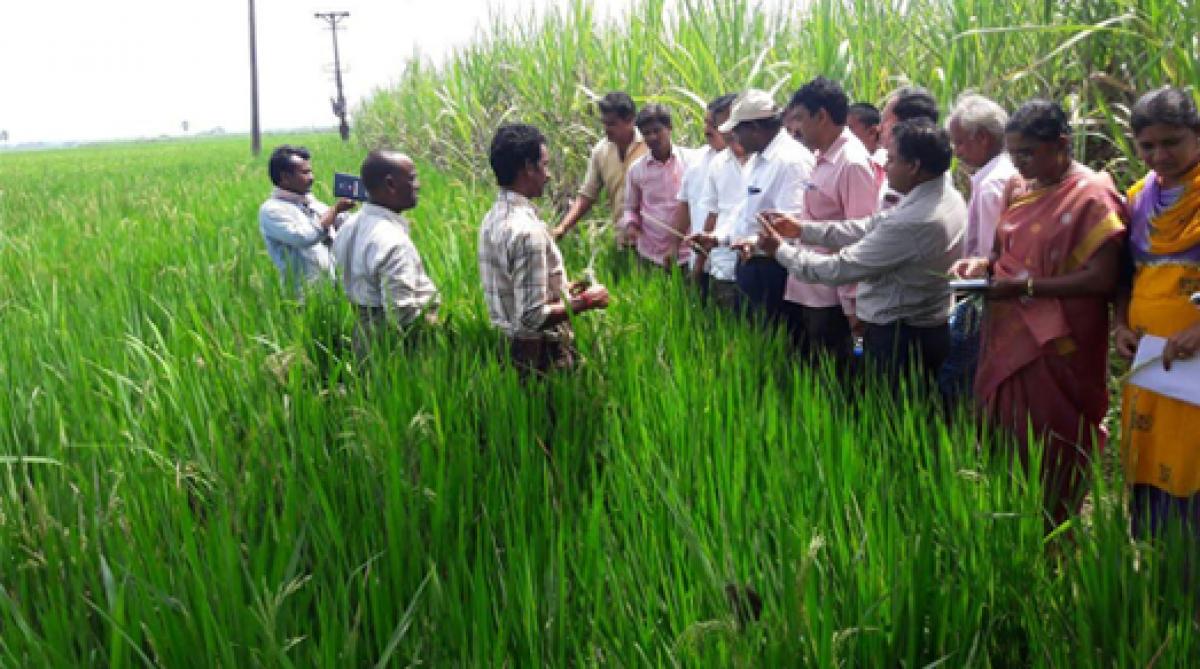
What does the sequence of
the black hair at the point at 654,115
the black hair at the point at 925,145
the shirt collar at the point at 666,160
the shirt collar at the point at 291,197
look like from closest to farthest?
the black hair at the point at 925,145
the shirt collar at the point at 291,197
the black hair at the point at 654,115
the shirt collar at the point at 666,160

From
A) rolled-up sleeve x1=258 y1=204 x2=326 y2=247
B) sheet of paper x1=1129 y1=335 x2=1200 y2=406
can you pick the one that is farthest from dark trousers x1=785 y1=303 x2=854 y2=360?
rolled-up sleeve x1=258 y1=204 x2=326 y2=247

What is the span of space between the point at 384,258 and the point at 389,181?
12.4 inches

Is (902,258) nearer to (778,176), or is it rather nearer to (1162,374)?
(1162,374)

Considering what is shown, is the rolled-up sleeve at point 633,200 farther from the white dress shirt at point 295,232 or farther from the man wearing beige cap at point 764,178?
the white dress shirt at point 295,232

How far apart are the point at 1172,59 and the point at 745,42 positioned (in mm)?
3234

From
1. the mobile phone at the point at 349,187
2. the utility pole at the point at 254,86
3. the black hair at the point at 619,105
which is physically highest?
the utility pole at the point at 254,86

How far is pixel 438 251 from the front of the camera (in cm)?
493

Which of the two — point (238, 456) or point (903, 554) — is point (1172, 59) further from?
point (238, 456)

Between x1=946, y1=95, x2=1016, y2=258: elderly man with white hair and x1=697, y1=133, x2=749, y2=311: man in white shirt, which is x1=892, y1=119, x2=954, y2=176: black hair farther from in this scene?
x1=697, y1=133, x2=749, y2=311: man in white shirt

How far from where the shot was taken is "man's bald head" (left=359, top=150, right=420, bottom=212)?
3154 millimetres

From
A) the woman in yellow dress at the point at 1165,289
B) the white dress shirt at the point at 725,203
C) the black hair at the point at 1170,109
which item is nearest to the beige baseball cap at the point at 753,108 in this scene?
the white dress shirt at the point at 725,203

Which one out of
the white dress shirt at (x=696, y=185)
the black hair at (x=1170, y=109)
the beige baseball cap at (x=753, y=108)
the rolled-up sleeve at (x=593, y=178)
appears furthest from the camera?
the rolled-up sleeve at (x=593, y=178)

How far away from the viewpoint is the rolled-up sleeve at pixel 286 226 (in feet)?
13.7

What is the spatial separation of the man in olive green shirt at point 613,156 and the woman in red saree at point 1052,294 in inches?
106
